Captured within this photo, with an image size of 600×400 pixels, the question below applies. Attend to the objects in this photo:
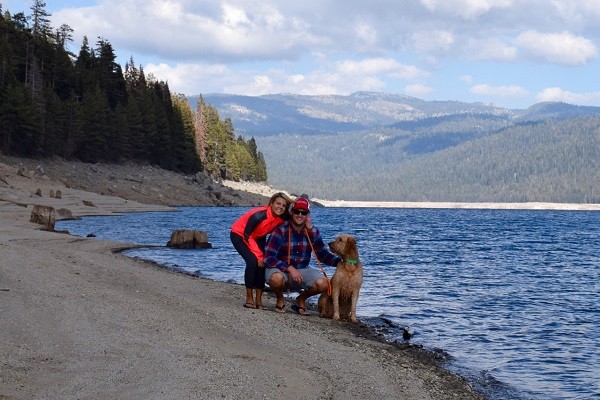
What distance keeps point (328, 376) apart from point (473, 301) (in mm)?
10853

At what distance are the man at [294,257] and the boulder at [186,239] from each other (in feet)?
56.0

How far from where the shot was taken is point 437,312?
17.1 meters

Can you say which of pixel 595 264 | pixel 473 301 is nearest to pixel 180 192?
pixel 595 264

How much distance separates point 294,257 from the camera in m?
14.3

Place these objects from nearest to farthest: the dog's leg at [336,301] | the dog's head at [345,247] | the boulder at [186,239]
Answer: the dog's head at [345,247]
the dog's leg at [336,301]
the boulder at [186,239]

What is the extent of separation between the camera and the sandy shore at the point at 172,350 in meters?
7.75

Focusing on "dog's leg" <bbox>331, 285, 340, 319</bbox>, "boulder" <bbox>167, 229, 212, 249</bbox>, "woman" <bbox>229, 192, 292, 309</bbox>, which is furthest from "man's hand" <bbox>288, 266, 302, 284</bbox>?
"boulder" <bbox>167, 229, 212, 249</bbox>

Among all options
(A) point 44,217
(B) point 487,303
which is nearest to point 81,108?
(A) point 44,217

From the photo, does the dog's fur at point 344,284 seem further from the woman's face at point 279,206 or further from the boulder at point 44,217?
the boulder at point 44,217

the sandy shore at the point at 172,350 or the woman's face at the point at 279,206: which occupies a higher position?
the woman's face at the point at 279,206

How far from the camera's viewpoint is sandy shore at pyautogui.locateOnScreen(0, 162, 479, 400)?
25.4ft

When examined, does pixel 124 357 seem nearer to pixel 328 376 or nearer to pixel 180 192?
pixel 328 376

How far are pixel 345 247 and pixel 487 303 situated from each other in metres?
6.50

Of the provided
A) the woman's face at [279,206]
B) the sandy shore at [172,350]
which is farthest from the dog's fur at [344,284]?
the woman's face at [279,206]
